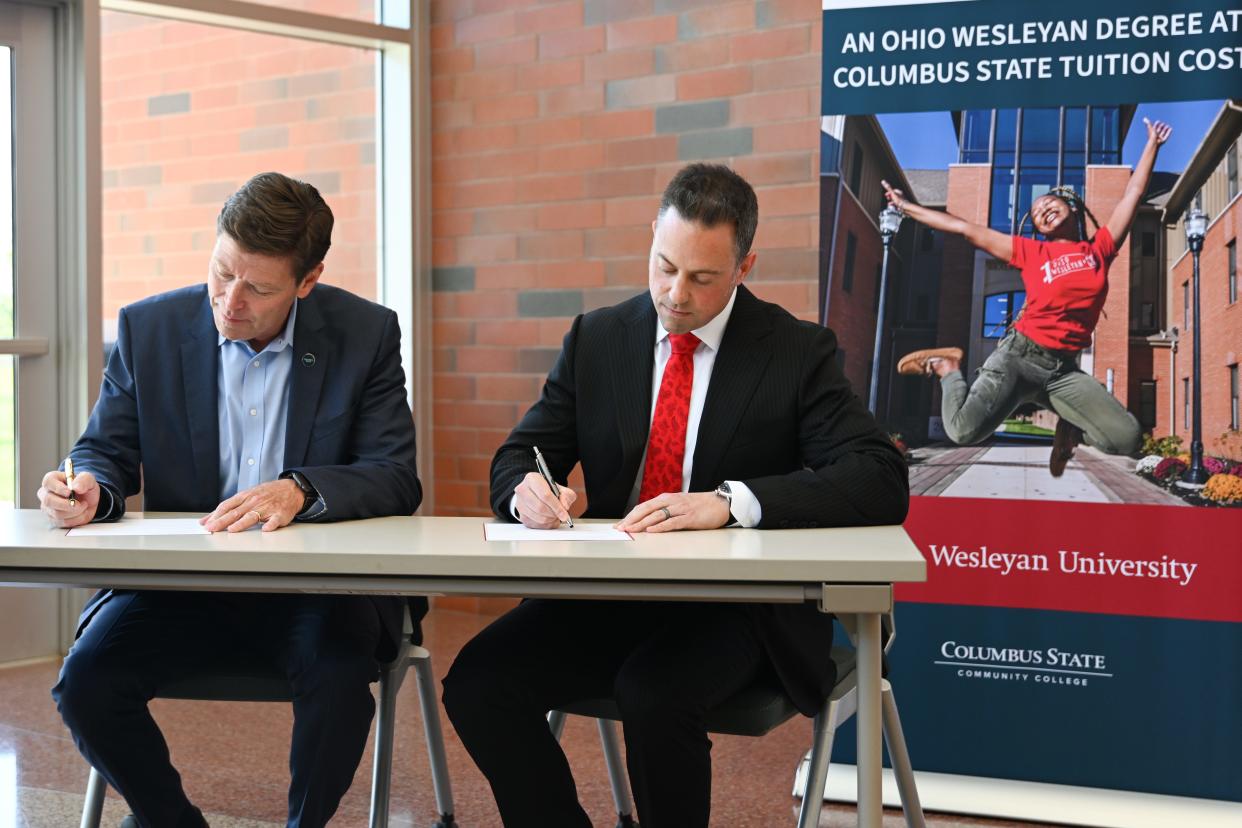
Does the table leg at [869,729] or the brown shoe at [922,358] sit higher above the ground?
the brown shoe at [922,358]

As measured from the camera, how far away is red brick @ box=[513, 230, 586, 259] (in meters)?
4.80

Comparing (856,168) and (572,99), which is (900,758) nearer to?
(856,168)

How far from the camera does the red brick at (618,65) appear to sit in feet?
15.1

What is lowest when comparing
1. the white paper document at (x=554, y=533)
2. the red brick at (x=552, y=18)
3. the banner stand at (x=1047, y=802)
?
the banner stand at (x=1047, y=802)

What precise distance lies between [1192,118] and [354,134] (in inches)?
127

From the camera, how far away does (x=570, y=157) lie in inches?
189

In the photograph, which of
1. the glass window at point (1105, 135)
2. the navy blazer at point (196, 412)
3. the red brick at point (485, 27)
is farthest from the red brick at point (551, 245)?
the navy blazer at point (196, 412)

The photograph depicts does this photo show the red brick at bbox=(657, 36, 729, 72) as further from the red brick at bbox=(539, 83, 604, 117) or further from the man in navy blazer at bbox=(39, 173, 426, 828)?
the man in navy blazer at bbox=(39, 173, 426, 828)

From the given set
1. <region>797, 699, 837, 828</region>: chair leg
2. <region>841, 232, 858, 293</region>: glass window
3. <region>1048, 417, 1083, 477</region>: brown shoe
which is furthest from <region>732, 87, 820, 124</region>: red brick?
<region>797, 699, 837, 828</region>: chair leg

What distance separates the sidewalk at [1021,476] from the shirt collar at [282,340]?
134 cm

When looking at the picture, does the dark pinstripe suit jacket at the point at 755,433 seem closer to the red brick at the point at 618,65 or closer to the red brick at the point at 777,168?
the red brick at the point at 777,168

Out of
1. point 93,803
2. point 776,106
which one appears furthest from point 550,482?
point 776,106

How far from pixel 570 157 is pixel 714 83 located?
62cm

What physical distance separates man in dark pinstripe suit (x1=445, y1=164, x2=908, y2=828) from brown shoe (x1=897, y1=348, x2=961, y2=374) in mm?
567
